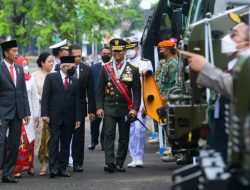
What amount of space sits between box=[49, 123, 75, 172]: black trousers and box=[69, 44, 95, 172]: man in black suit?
0.44 meters

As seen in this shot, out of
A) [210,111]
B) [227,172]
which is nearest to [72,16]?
[210,111]

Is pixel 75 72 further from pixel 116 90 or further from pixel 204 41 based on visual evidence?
pixel 204 41

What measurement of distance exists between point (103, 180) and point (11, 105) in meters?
1.72

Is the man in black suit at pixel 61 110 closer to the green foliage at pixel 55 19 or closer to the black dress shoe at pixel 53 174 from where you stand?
the black dress shoe at pixel 53 174

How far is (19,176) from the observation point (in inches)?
567

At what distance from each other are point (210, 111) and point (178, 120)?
240 centimetres

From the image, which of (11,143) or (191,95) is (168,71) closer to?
(11,143)

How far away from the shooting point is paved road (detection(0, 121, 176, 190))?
42.4ft

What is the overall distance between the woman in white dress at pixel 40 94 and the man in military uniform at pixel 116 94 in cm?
96

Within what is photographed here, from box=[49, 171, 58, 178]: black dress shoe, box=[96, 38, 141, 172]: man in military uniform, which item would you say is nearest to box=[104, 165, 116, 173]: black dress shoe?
box=[96, 38, 141, 172]: man in military uniform

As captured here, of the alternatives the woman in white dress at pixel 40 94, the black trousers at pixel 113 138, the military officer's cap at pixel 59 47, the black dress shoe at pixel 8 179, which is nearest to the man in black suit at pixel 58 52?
the military officer's cap at pixel 59 47

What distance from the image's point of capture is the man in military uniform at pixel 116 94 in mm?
14539

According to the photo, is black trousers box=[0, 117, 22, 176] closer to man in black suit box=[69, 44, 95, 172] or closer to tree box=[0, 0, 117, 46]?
man in black suit box=[69, 44, 95, 172]

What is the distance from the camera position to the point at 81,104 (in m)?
15.0
